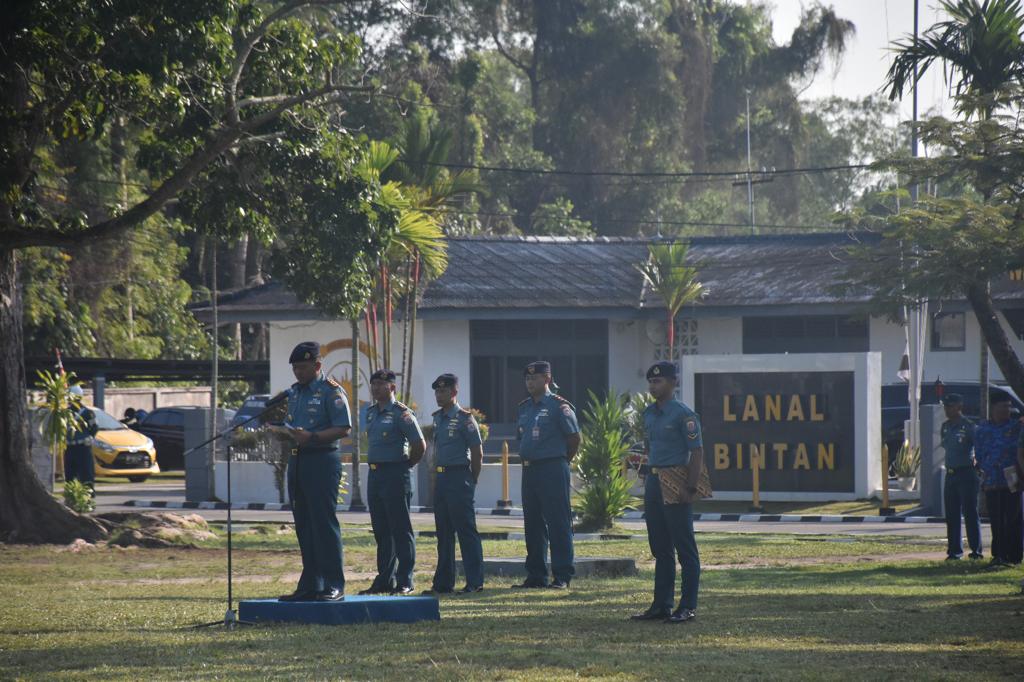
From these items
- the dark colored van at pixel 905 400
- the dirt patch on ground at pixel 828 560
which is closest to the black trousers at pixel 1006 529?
the dirt patch on ground at pixel 828 560

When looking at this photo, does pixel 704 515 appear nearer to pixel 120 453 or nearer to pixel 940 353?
pixel 940 353

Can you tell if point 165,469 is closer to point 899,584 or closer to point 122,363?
point 122,363

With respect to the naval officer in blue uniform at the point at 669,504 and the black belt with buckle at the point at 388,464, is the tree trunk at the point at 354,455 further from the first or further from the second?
the naval officer in blue uniform at the point at 669,504

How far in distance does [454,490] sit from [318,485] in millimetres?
2500

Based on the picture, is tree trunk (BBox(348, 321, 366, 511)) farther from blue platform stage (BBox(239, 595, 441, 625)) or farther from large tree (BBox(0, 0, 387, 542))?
blue platform stage (BBox(239, 595, 441, 625))

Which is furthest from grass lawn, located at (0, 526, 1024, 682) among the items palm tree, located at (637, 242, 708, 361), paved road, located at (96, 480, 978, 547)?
palm tree, located at (637, 242, 708, 361)

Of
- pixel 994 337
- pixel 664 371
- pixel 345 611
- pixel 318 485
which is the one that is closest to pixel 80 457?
pixel 318 485

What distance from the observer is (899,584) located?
14250mm

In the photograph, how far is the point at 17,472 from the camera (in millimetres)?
18906

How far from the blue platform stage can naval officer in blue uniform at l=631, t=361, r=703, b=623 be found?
170 cm

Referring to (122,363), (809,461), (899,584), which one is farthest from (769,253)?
(899,584)

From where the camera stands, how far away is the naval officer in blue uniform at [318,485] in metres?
11.1

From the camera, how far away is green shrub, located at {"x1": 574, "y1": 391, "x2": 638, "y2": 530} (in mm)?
20688

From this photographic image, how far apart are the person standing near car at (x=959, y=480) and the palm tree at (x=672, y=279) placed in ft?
59.6
